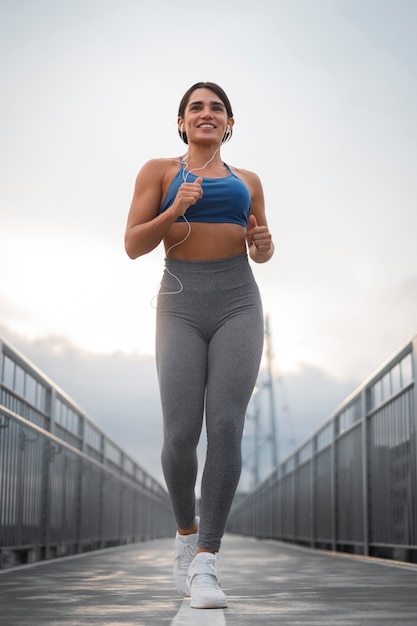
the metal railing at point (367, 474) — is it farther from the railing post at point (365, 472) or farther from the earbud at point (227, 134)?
the earbud at point (227, 134)

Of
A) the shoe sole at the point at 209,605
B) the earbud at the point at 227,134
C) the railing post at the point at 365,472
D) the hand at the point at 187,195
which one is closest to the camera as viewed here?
the shoe sole at the point at 209,605

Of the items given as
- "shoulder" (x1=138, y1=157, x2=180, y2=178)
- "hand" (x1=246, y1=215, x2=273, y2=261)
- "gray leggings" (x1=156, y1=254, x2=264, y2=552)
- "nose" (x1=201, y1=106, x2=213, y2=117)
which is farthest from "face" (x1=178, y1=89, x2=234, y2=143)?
"gray leggings" (x1=156, y1=254, x2=264, y2=552)

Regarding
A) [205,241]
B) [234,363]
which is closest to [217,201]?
[205,241]

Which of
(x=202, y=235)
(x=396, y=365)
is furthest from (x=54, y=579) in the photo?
(x=396, y=365)

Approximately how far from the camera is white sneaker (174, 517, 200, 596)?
12.1ft

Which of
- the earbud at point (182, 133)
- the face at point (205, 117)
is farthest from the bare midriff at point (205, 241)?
the earbud at point (182, 133)

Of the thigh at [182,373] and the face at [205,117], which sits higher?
the face at [205,117]

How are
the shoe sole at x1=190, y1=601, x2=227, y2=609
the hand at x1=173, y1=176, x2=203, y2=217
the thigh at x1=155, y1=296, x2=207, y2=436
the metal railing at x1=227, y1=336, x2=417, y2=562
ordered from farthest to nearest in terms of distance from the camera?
the metal railing at x1=227, y1=336, x2=417, y2=562 < the thigh at x1=155, y1=296, x2=207, y2=436 < the hand at x1=173, y1=176, x2=203, y2=217 < the shoe sole at x1=190, y1=601, x2=227, y2=609

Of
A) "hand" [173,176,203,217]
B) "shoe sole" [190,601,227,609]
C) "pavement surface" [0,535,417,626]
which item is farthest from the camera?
"hand" [173,176,203,217]

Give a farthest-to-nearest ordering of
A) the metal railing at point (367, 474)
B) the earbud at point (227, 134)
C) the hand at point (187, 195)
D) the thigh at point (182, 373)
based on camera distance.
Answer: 1. the metal railing at point (367, 474)
2. the earbud at point (227, 134)
3. the thigh at point (182, 373)
4. the hand at point (187, 195)

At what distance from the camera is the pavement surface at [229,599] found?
2.92 meters

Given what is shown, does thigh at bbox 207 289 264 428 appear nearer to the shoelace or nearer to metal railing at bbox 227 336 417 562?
the shoelace

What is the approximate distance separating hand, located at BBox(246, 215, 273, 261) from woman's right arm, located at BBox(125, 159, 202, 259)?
13.6 inches

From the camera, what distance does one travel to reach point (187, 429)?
3527mm
